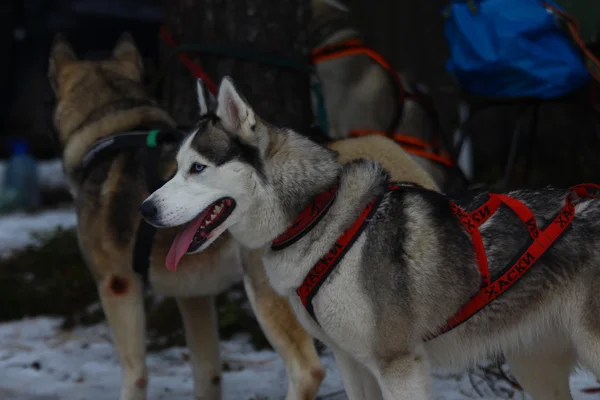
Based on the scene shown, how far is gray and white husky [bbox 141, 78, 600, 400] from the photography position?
2.74 m

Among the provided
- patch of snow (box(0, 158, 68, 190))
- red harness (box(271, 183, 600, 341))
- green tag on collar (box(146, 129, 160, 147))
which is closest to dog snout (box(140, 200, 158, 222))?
red harness (box(271, 183, 600, 341))

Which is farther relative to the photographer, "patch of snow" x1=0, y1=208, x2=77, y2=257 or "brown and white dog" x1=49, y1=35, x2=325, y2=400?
"patch of snow" x1=0, y1=208, x2=77, y2=257

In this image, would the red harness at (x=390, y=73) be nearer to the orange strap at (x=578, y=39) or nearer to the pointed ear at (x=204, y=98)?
the orange strap at (x=578, y=39)

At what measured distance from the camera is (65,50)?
4.33 metres

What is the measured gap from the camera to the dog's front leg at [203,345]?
4.09m

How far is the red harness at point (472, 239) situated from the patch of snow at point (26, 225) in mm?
4206

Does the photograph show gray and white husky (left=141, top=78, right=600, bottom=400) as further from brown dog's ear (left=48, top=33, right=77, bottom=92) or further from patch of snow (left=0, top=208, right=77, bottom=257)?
patch of snow (left=0, top=208, right=77, bottom=257)

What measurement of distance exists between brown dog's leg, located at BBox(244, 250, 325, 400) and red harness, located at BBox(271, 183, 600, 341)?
694mm

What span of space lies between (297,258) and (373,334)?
0.31 metres

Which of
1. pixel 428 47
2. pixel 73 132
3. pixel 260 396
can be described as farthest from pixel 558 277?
pixel 428 47

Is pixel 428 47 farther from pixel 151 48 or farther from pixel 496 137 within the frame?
pixel 151 48

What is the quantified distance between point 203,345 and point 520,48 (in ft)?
6.82

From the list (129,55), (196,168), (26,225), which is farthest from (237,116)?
(26,225)

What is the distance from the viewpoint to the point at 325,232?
2.83 metres
